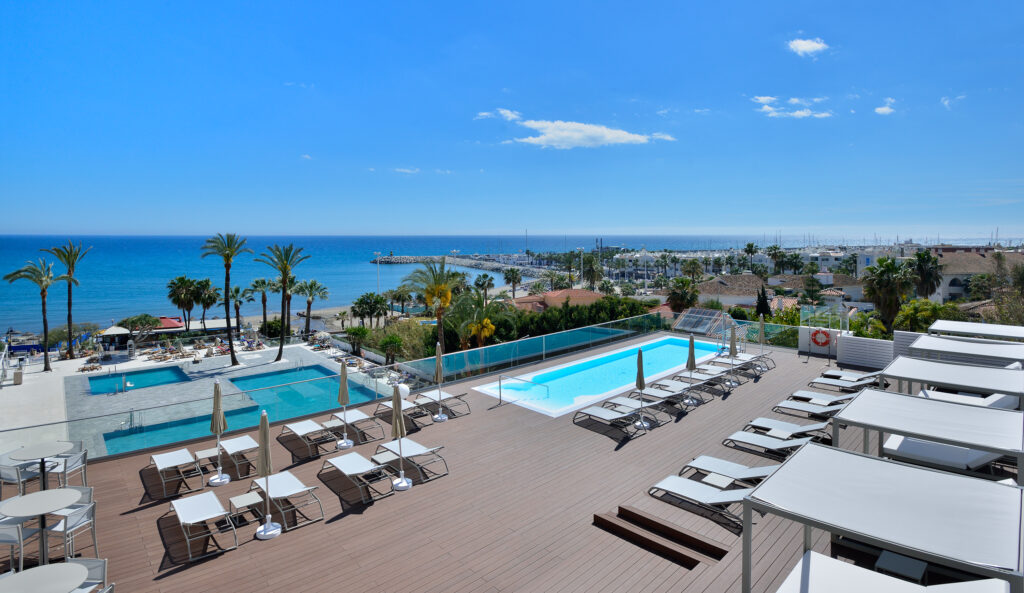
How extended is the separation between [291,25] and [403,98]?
15702 millimetres

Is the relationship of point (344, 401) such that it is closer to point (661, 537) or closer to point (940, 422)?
point (661, 537)

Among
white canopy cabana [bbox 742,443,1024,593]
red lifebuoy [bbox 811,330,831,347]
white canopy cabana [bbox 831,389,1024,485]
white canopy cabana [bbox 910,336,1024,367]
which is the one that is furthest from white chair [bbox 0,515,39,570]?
red lifebuoy [bbox 811,330,831,347]

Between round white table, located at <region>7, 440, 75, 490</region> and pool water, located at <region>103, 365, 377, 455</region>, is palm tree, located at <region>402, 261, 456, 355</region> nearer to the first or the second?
pool water, located at <region>103, 365, 377, 455</region>

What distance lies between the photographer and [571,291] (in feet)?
171

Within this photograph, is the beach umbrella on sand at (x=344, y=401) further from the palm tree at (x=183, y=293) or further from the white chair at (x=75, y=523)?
the palm tree at (x=183, y=293)

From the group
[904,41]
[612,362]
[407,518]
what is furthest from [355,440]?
[904,41]

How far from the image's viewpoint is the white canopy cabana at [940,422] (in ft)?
16.4

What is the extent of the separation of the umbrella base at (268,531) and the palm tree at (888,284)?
30595 millimetres

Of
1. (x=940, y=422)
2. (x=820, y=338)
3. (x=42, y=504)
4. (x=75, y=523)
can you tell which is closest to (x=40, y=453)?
(x=75, y=523)

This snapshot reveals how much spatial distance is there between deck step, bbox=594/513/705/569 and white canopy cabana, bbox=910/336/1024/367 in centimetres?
784

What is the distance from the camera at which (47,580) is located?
3.59 meters

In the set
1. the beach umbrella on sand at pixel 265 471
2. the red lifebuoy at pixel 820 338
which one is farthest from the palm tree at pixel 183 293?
the red lifebuoy at pixel 820 338

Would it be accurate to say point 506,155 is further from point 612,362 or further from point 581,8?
point 612,362

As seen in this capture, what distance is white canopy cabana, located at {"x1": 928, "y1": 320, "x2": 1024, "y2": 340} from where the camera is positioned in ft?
35.3
